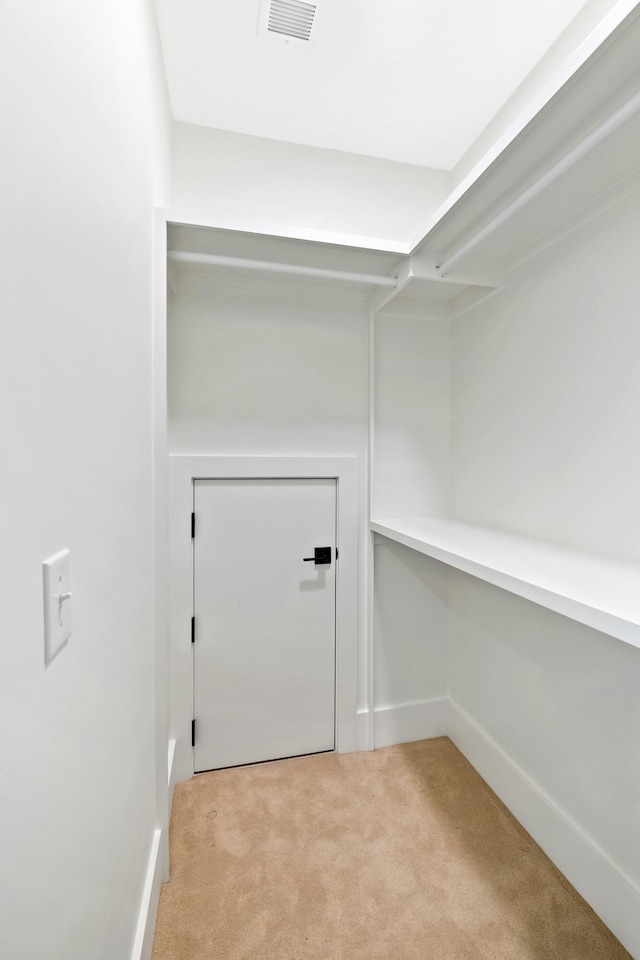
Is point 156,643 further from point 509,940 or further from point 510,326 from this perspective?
point 510,326

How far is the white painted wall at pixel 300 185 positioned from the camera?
1.94 meters

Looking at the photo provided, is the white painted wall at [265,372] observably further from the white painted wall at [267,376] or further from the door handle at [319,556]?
the door handle at [319,556]

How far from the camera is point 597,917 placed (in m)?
1.33

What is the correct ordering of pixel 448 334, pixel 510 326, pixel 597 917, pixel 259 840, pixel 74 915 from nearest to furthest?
pixel 74 915 < pixel 597 917 < pixel 259 840 < pixel 510 326 < pixel 448 334

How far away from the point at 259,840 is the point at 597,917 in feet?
3.79

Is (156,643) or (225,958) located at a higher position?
(156,643)

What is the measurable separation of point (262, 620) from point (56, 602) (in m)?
1.53

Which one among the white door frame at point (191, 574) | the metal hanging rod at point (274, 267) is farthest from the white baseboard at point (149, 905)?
the metal hanging rod at point (274, 267)

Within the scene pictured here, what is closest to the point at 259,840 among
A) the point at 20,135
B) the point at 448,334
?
the point at 20,135

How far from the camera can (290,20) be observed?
4.87ft

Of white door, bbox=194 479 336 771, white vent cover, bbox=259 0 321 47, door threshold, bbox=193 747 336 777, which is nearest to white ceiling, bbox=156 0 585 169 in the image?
white vent cover, bbox=259 0 321 47

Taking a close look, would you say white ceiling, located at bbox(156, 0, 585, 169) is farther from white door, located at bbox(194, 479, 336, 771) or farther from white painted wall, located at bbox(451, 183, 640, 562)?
white door, located at bbox(194, 479, 336, 771)

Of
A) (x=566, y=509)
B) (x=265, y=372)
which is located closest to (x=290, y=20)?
(x=265, y=372)

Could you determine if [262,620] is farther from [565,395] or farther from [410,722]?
[565,395]
